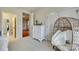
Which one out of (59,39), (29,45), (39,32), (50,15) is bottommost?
(29,45)

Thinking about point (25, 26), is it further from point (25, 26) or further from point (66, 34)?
point (66, 34)

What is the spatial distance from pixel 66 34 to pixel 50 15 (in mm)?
469

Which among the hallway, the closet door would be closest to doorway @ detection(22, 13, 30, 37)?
the hallway

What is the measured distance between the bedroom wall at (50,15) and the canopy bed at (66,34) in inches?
2.9

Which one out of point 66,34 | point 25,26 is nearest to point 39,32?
point 25,26

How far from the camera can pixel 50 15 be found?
214 centimetres

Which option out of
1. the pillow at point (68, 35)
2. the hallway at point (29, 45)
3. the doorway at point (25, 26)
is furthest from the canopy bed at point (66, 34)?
the doorway at point (25, 26)

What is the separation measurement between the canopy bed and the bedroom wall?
0.24 ft

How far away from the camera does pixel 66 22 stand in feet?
6.98
